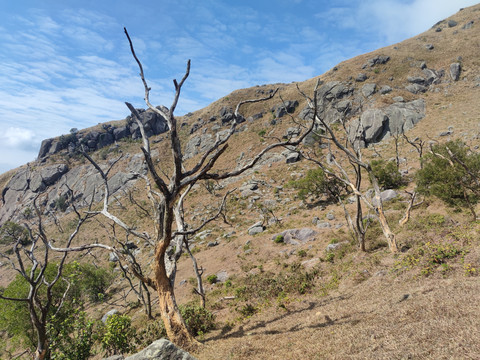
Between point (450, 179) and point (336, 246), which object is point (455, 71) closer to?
point (450, 179)

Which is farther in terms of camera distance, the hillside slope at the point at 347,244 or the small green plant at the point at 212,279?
the small green plant at the point at 212,279

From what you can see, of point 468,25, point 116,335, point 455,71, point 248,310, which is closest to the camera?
point 116,335

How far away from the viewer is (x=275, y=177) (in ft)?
131

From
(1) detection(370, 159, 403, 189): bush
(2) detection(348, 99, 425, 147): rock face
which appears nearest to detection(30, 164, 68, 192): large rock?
(2) detection(348, 99, 425, 147): rock face

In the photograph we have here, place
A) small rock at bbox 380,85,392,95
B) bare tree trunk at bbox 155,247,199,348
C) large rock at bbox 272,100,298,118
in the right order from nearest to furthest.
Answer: bare tree trunk at bbox 155,247,199,348 → small rock at bbox 380,85,392,95 → large rock at bbox 272,100,298,118

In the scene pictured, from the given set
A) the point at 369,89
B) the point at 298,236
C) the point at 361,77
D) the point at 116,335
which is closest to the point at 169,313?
the point at 116,335

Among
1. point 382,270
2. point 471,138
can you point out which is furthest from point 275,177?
point 382,270

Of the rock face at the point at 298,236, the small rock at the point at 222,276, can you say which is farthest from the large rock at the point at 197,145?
the small rock at the point at 222,276

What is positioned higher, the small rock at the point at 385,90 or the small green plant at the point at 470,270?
the small rock at the point at 385,90

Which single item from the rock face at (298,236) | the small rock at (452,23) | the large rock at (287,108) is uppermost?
the small rock at (452,23)

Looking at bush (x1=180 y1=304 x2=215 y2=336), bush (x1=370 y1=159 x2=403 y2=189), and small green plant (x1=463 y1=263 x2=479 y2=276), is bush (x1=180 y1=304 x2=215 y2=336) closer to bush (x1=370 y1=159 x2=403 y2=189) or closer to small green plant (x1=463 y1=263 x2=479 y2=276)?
small green plant (x1=463 y1=263 x2=479 y2=276)

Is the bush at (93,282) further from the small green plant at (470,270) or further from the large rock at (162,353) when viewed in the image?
the small green plant at (470,270)

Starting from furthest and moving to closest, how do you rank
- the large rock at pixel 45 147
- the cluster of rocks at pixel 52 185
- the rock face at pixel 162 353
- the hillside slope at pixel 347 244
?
the large rock at pixel 45 147, the cluster of rocks at pixel 52 185, the hillside slope at pixel 347 244, the rock face at pixel 162 353

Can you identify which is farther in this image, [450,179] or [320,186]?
[320,186]
